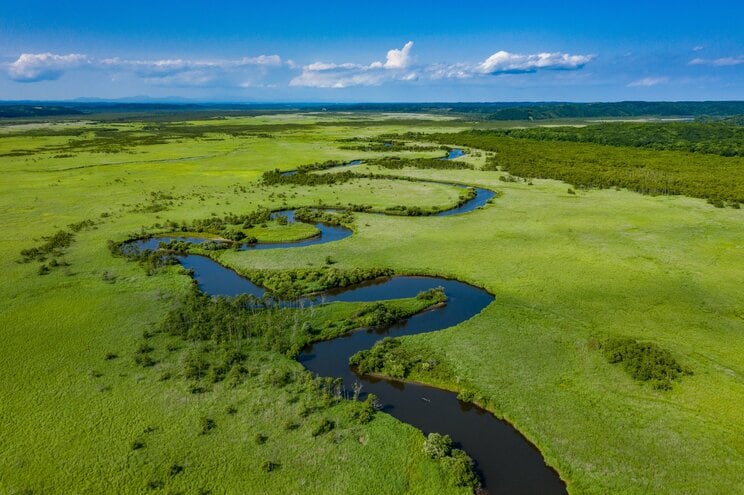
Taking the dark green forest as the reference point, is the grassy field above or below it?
below

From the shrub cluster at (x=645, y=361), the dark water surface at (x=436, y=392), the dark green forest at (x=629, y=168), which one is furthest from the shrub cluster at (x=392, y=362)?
the dark green forest at (x=629, y=168)

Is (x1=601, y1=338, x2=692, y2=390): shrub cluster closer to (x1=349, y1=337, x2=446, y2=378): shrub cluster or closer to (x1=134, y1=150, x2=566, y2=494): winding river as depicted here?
(x1=134, y1=150, x2=566, y2=494): winding river

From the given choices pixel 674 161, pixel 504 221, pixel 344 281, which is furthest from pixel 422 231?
pixel 674 161

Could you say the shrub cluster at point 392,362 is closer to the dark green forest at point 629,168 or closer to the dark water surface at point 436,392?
the dark water surface at point 436,392

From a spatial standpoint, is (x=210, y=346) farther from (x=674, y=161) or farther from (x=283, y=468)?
A: (x=674, y=161)

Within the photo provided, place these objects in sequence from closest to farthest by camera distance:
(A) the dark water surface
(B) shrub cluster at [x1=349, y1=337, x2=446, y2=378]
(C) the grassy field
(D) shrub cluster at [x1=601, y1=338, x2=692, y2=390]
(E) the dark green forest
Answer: (C) the grassy field
(A) the dark water surface
(D) shrub cluster at [x1=601, y1=338, x2=692, y2=390]
(B) shrub cluster at [x1=349, y1=337, x2=446, y2=378]
(E) the dark green forest

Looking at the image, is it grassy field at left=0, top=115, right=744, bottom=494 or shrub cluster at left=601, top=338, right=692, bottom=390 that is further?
shrub cluster at left=601, top=338, right=692, bottom=390

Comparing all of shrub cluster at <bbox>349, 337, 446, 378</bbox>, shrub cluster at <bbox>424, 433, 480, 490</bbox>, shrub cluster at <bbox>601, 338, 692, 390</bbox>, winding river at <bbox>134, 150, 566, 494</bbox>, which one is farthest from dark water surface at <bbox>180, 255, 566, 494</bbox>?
shrub cluster at <bbox>601, 338, 692, 390</bbox>
